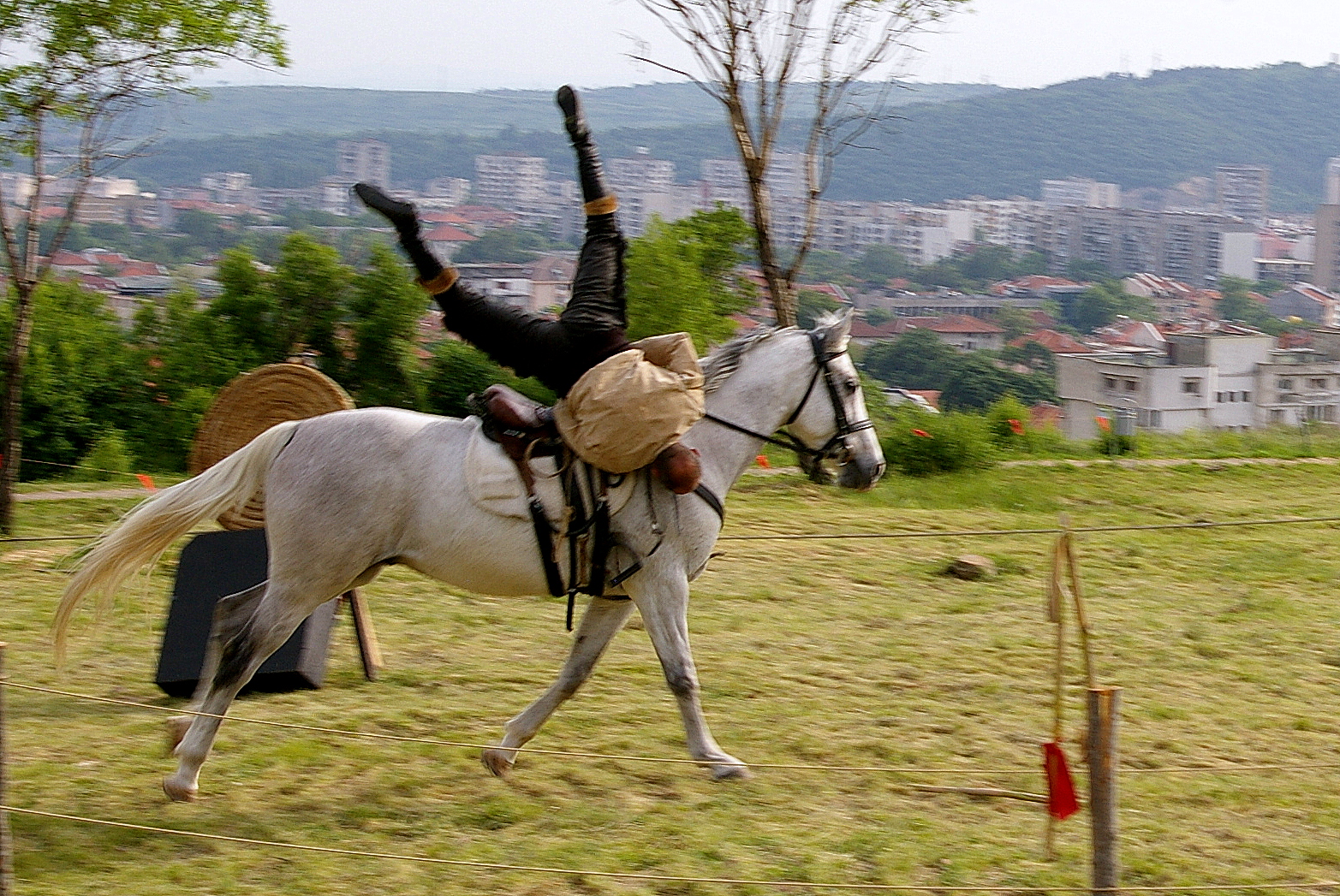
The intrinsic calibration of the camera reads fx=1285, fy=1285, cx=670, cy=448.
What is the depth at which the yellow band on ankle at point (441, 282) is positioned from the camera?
495 centimetres

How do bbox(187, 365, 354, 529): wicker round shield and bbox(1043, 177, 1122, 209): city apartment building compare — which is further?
bbox(1043, 177, 1122, 209): city apartment building

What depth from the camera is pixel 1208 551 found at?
985 cm

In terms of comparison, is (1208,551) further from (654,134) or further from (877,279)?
(654,134)

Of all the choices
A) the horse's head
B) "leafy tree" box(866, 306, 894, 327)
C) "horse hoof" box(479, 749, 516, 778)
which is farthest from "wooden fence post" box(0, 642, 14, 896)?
"leafy tree" box(866, 306, 894, 327)

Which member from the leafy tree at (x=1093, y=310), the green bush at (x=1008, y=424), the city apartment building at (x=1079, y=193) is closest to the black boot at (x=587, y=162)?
the green bush at (x=1008, y=424)

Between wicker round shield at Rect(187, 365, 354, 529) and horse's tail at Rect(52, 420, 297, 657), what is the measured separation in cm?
148

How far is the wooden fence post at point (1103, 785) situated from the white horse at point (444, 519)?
1.56 m

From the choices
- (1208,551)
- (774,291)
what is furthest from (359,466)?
(774,291)

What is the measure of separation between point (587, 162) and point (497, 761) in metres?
2.40

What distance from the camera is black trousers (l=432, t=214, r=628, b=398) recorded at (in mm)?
5004

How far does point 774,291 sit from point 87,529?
7079 millimetres

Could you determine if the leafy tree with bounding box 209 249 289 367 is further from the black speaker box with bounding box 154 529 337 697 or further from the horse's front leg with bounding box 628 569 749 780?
the horse's front leg with bounding box 628 569 749 780

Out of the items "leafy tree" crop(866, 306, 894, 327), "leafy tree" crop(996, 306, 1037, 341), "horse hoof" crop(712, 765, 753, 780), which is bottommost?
"leafy tree" crop(996, 306, 1037, 341)

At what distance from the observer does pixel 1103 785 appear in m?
3.91
